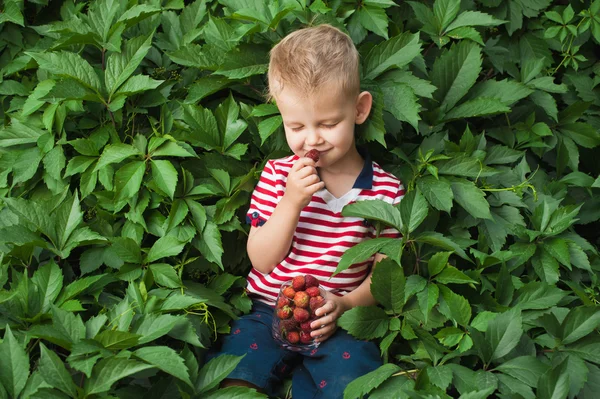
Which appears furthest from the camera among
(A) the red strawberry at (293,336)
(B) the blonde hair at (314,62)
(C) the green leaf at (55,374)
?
(A) the red strawberry at (293,336)

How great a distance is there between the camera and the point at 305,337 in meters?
1.96

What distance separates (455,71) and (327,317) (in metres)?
0.91

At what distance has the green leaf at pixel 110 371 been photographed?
1.58 metres

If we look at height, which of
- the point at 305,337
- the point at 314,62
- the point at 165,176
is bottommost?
the point at 305,337

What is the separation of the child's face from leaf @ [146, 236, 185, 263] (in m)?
0.43

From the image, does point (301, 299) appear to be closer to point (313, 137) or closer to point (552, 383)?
point (313, 137)

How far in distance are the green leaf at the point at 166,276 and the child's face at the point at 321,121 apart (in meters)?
0.48

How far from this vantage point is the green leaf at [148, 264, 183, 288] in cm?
200

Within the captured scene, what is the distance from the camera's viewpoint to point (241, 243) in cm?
229

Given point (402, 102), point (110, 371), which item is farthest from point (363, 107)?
point (110, 371)

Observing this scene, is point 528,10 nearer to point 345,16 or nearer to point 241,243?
point 345,16

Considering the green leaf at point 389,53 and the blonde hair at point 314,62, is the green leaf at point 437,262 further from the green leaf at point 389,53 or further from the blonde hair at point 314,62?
the green leaf at point 389,53

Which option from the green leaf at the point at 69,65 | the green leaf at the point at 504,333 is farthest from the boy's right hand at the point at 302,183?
the green leaf at the point at 69,65

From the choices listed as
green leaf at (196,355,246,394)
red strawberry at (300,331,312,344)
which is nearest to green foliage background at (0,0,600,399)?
green leaf at (196,355,246,394)
